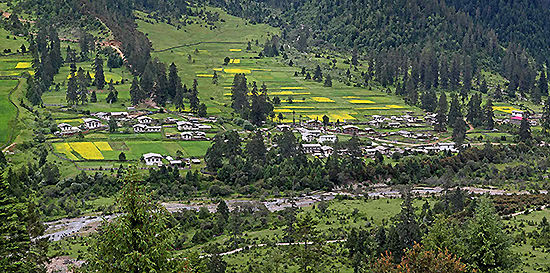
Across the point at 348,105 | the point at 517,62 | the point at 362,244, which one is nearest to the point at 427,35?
the point at 517,62

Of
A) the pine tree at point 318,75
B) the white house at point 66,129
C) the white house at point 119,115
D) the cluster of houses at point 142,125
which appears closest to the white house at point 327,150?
the cluster of houses at point 142,125

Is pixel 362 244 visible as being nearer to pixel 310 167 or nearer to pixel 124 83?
pixel 310 167

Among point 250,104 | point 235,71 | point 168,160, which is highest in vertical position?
point 235,71

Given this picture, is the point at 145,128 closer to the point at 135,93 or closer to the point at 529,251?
the point at 135,93

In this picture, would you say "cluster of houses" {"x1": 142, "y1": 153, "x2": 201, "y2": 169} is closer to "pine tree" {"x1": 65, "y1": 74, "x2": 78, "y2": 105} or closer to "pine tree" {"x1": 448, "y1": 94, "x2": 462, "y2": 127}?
"pine tree" {"x1": 65, "y1": 74, "x2": 78, "y2": 105}

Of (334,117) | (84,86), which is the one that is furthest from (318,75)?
(84,86)
